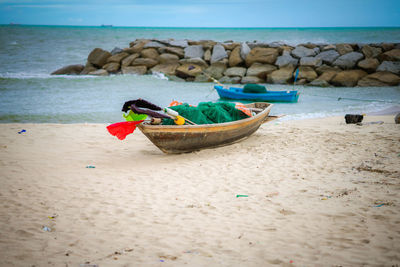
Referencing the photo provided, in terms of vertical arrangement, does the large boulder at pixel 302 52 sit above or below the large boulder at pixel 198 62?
above

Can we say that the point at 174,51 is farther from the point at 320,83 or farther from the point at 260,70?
the point at 320,83

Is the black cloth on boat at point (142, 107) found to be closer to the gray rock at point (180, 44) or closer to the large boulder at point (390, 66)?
the large boulder at point (390, 66)

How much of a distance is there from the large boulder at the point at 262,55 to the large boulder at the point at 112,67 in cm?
981

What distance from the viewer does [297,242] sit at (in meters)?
3.27

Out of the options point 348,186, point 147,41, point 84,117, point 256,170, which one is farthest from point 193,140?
point 147,41

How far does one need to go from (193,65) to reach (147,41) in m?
5.95

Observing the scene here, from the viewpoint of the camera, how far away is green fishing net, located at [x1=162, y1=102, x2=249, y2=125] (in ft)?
21.6

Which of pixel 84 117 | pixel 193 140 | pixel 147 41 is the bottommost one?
pixel 84 117

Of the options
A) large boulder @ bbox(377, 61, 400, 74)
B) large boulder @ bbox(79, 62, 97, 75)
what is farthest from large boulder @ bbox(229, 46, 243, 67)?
large boulder @ bbox(79, 62, 97, 75)

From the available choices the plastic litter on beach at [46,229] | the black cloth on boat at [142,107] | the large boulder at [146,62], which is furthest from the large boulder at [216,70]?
the plastic litter on beach at [46,229]

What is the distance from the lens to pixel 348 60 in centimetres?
1945

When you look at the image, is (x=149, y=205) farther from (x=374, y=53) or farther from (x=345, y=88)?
(x=374, y=53)

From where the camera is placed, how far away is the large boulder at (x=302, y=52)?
20750mm

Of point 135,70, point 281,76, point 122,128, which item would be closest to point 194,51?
point 135,70
